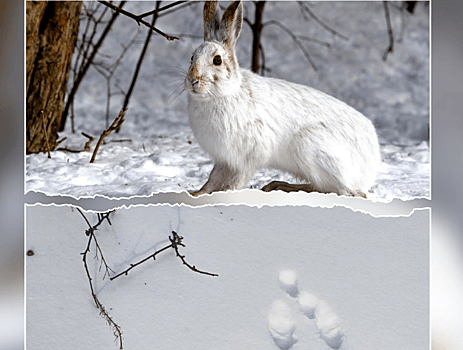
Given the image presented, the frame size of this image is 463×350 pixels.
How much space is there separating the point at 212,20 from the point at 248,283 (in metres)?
0.68

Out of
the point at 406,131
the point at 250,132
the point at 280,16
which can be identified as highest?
the point at 280,16

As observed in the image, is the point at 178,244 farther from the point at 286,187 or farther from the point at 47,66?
the point at 47,66

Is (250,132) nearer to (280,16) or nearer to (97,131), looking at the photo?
(97,131)

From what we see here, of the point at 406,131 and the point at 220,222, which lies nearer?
the point at 220,222

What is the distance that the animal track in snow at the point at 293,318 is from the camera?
1621mm

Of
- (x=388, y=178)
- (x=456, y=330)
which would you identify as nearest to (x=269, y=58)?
(x=388, y=178)

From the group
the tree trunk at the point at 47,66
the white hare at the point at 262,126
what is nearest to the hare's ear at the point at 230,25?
the white hare at the point at 262,126

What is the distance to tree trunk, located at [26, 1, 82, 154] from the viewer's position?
A: 2.29 m

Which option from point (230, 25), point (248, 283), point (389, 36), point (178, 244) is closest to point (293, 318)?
point (248, 283)

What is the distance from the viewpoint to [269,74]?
116 inches

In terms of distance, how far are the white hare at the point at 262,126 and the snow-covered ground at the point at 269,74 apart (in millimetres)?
138

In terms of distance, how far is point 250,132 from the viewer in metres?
1.61

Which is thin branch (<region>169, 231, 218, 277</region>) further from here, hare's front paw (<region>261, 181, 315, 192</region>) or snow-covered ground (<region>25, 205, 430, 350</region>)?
hare's front paw (<region>261, 181, 315, 192</region>)

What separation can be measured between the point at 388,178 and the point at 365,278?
0.40m
